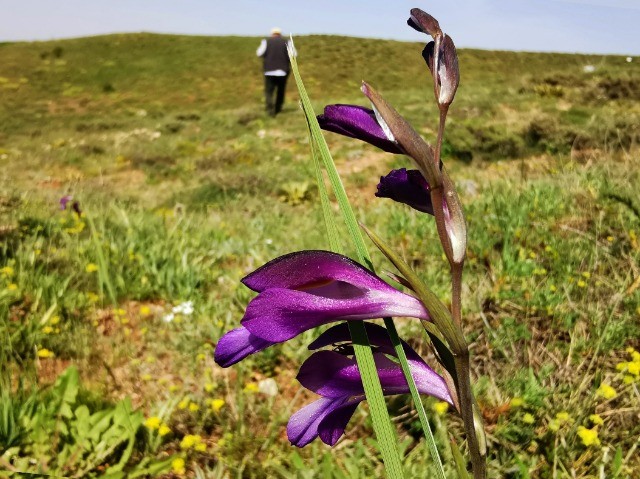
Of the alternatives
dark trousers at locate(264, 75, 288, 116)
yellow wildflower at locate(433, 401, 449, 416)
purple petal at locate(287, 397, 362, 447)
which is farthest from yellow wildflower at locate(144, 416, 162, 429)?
dark trousers at locate(264, 75, 288, 116)

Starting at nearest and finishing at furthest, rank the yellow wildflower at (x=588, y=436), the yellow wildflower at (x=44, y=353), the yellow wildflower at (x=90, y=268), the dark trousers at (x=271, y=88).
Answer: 1. the yellow wildflower at (x=588, y=436)
2. the yellow wildflower at (x=44, y=353)
3. the yellow wildflower at (x=90, y=268)
4. the dark trousers at (x=271, y=88)

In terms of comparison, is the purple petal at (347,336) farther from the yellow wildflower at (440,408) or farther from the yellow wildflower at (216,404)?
the yellow wildflower at (216,404)

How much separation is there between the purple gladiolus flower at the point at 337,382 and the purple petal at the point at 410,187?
172 mm

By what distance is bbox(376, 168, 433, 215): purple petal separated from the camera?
0.74 meters

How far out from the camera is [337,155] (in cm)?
995

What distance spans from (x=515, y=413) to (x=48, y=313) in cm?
193

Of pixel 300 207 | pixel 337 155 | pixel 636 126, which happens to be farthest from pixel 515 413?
pixel 337 155

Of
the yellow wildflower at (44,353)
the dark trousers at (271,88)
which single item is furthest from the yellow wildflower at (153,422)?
the dark trousers at (271,88)

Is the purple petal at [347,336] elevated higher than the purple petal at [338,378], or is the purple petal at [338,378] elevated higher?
the purple petal at [347,336]

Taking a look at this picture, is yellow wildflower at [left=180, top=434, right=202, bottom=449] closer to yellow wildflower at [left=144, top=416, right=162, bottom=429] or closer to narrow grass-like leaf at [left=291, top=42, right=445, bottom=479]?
yellow wildflower at [left=144, top=416, right=162, bottom=429]

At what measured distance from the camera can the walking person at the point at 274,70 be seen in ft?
48.7

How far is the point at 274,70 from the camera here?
589 inches

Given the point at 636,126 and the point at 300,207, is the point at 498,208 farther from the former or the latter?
the point at 636,126

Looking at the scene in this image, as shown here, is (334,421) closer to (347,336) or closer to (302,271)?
(347,336)
